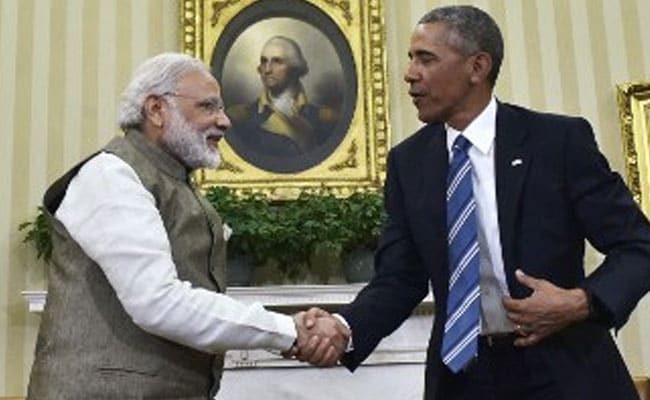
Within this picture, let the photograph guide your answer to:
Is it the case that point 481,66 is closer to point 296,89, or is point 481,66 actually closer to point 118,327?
point 118,327

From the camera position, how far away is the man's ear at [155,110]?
228cm

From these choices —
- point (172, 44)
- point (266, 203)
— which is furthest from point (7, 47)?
point (266, 203)

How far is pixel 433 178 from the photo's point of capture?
2215 millimetres

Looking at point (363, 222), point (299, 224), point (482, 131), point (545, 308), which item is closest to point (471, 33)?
point (482, 131)

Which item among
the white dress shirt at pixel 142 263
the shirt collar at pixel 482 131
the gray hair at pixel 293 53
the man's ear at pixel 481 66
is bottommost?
the white dress shirt at pixel 142 263

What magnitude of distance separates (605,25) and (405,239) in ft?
9.96

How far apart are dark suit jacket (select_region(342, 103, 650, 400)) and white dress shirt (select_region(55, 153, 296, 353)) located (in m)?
0.52

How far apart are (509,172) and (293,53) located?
2.76 meters

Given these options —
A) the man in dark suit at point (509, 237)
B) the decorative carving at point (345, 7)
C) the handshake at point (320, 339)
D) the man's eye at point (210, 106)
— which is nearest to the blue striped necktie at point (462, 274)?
the man in dark suit at point (509, 237)

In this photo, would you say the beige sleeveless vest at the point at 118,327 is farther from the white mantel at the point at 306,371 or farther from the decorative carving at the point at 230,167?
the decorative carving at the point at 230,167

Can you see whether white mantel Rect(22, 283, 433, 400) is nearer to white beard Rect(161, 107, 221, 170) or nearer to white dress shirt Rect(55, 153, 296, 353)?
white beard Rect(161, 107, 221, 170)

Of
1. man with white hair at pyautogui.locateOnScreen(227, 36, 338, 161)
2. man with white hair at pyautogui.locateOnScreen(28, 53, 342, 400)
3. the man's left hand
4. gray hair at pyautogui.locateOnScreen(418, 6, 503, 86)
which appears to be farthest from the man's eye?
man with white hair at pyautogui.locateOnScreen(227, 36, 338, 161)

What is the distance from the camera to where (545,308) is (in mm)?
1841

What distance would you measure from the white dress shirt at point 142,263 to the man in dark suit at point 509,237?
0.37 metres
